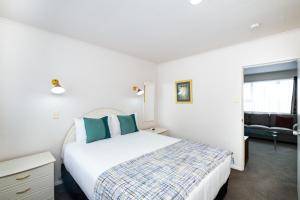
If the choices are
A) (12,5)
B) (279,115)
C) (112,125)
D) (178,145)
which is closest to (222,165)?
(178,145)

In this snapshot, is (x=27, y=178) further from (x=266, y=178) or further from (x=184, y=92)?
(x=266, y=178)

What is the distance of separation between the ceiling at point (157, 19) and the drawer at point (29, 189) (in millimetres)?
2150

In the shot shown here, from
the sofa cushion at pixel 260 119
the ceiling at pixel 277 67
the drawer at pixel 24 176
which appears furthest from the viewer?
the sofa cushion at pixel 260 119

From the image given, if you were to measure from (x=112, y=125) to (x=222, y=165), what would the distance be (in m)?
→ 1.97

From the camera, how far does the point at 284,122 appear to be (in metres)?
4.36

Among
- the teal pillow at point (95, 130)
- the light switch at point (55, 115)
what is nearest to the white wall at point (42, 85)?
the light switch at point (55, 115)

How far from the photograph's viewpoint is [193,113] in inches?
137

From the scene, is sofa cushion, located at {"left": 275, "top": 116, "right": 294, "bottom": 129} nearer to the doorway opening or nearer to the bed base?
the doorway opening

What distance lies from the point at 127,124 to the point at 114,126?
0.27 m

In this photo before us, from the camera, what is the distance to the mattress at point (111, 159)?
139 centimetres

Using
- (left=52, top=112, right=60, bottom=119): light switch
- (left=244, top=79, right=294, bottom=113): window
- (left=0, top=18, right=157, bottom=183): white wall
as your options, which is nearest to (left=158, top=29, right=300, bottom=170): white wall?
(left=0, top=18, right=157, bottom=183): white wall

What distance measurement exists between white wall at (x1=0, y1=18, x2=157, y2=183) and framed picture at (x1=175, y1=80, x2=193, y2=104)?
72.0 inches

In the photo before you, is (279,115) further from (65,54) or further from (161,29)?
(65,54)

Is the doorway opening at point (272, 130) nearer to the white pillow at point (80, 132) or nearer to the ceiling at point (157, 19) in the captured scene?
the ceiling at point (157, 19)
